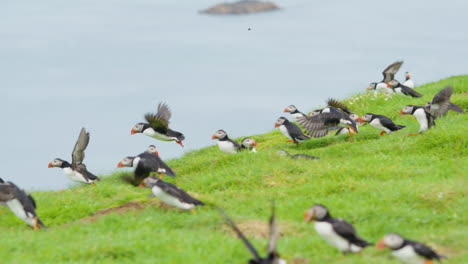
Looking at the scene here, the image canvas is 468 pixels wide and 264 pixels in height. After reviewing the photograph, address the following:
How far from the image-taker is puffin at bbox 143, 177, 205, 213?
11.7 meters

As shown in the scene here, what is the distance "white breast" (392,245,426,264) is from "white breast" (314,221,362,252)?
0.66m

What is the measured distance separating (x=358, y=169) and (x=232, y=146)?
4335 millimetres

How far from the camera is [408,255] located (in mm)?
8562

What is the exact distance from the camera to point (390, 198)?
40.1 feet

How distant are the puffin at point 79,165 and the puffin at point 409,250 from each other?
31.5ft

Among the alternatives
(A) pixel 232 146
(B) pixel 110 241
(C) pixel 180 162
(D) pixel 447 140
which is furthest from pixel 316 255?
(C) pixel 180 162

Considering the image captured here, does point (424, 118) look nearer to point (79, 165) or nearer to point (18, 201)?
point (79, 165)

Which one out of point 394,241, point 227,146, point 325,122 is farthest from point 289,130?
point 394,241

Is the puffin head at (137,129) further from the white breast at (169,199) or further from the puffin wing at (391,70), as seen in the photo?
the puffin wing at (391,70)

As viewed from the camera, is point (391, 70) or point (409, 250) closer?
point (409, 250)

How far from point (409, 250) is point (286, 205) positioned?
403cm

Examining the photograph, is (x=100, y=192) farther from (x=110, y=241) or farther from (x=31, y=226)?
(x=110, y=241)

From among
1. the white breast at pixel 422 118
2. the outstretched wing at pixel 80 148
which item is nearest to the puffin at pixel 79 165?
the outstretched wing at pixel 80 148

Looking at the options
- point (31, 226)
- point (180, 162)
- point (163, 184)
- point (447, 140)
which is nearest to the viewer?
point (163, 184)
